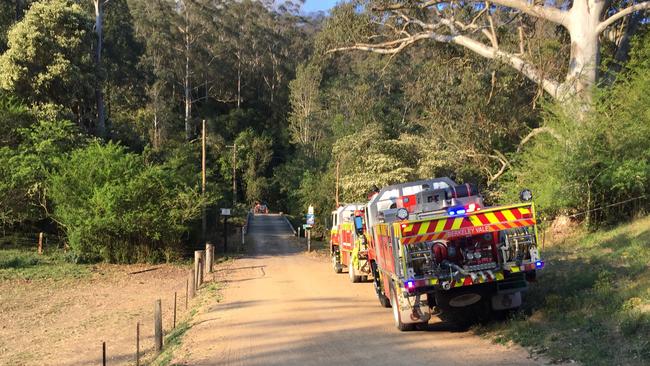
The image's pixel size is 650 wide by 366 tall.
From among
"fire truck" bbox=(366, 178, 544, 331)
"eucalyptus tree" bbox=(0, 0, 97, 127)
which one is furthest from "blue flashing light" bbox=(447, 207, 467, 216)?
"eucalyptus tree" bbox=(0, 0, 97, 127)

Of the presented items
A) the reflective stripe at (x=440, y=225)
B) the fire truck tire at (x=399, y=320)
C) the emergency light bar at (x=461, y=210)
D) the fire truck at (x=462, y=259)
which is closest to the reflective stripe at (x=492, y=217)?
the fire truck at (x=462, y=259)

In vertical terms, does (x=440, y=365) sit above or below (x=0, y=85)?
below

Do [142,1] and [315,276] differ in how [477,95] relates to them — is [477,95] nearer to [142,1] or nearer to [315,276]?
[315,276]

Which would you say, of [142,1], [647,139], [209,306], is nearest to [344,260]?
[209,306]

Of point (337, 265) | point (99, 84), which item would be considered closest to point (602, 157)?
point (337, 265)

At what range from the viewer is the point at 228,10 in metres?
75.3

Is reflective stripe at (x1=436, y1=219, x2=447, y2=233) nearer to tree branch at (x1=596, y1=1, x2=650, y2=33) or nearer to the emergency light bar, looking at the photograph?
the emergency light bar

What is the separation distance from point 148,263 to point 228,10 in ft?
183

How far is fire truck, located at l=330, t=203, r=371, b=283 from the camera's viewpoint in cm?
1516

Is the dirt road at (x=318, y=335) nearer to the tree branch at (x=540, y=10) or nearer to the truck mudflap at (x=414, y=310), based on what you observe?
the truck mudflap at (x=414, y=310)

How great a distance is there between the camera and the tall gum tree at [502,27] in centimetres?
2030

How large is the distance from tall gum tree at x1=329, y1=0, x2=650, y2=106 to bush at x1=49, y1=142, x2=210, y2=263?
1113 centimetres

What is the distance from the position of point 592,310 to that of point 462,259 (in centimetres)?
208

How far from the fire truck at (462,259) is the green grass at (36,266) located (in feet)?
58.2
